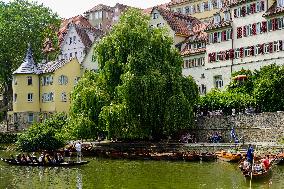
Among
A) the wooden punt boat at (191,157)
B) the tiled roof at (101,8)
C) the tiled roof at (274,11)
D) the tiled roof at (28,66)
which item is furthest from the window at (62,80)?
the wooden punt boat at (191,157)

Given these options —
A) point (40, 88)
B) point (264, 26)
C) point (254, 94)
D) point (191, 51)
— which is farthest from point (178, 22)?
point (254, 94)

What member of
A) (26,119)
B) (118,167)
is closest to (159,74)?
(118,167)

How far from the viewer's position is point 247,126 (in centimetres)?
5128

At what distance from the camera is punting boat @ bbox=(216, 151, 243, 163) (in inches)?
1703

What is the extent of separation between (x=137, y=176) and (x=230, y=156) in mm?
9557

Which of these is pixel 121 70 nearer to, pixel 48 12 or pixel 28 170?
pixel 28 170

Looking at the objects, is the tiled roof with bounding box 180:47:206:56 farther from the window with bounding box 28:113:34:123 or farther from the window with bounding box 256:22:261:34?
the window with bounding box 28:113:34:123

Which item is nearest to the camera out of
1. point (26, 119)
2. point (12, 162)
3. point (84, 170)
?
point (84, 170)

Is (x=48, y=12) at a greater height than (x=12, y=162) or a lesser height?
greater

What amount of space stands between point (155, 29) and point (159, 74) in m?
5.33

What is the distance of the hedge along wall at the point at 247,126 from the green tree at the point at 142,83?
111 inches

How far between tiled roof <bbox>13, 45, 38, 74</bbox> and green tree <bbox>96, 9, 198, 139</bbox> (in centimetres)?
2720

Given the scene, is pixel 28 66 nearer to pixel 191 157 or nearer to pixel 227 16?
pixel 227 16

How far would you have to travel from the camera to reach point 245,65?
Answer: 2431 inches
